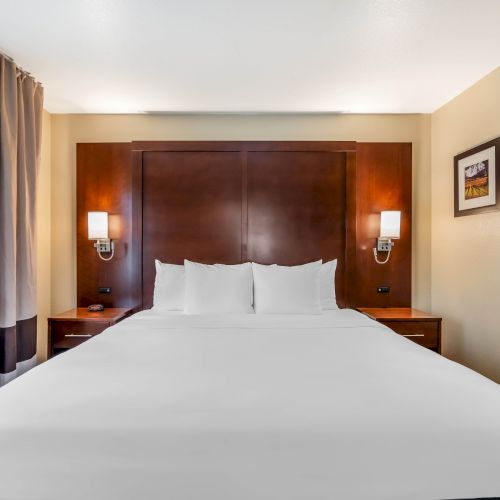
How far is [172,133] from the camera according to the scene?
358 cm

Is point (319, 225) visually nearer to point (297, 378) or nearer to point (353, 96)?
point (353, 96)

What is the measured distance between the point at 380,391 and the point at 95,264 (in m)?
2.96

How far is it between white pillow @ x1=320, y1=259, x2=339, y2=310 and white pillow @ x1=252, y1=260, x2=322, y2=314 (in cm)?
14

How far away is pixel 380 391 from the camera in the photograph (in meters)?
1.36

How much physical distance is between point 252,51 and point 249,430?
7.56 feet

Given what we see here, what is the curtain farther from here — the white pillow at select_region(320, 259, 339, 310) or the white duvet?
the white pillow at select_region(320, 259, 339, 310)

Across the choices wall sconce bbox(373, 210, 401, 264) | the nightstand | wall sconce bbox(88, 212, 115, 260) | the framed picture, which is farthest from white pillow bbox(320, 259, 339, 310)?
wall sconce bbox(88, 212, 115, 260)

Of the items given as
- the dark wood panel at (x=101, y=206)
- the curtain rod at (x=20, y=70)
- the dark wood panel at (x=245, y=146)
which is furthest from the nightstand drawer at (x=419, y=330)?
the curtain rod at (x=20, y=70)

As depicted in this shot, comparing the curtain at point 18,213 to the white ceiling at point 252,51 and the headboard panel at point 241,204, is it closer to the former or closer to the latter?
the white ceiling at point 252,51

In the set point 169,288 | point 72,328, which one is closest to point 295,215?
point 169,288

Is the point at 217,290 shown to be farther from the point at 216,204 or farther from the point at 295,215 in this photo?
the point at 295,215

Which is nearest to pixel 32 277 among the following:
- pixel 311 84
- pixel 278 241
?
pixel 278 241

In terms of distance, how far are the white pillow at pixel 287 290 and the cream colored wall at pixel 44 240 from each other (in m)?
2.01

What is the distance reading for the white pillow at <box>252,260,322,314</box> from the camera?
9.49 feet
